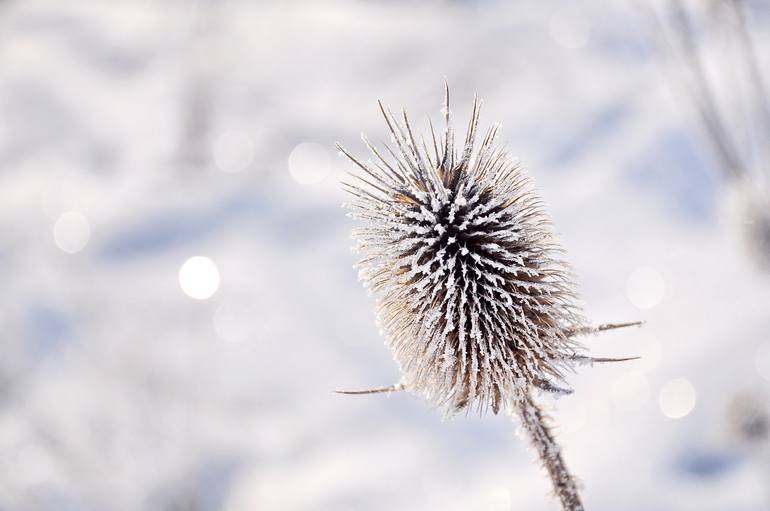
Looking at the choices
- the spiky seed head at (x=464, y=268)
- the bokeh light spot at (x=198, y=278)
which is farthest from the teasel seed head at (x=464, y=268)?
the bokeh light spot at (x=198, y=278)

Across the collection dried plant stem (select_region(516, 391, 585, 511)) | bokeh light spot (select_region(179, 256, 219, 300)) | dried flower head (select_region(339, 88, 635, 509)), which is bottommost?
dried plant stem (select_region(516, 391, 585, 511))

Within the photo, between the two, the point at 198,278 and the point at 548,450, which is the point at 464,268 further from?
the point at 198,278

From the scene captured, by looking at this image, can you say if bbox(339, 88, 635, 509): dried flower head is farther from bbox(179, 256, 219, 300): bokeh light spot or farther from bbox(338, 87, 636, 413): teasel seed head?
bbox(179, 256, 219, 300): bokeh light spot

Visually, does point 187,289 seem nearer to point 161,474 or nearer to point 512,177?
point 161,474

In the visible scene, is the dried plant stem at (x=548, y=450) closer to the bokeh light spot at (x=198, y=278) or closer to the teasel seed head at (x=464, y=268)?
the teasel seed head at (x=464, y=268)

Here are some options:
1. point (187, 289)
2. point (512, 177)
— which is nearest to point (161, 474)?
point (187, 289)

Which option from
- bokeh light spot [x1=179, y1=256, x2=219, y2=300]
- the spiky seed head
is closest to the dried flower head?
the spiky seed head

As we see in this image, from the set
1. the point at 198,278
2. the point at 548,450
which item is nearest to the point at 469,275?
the point at 548,450
